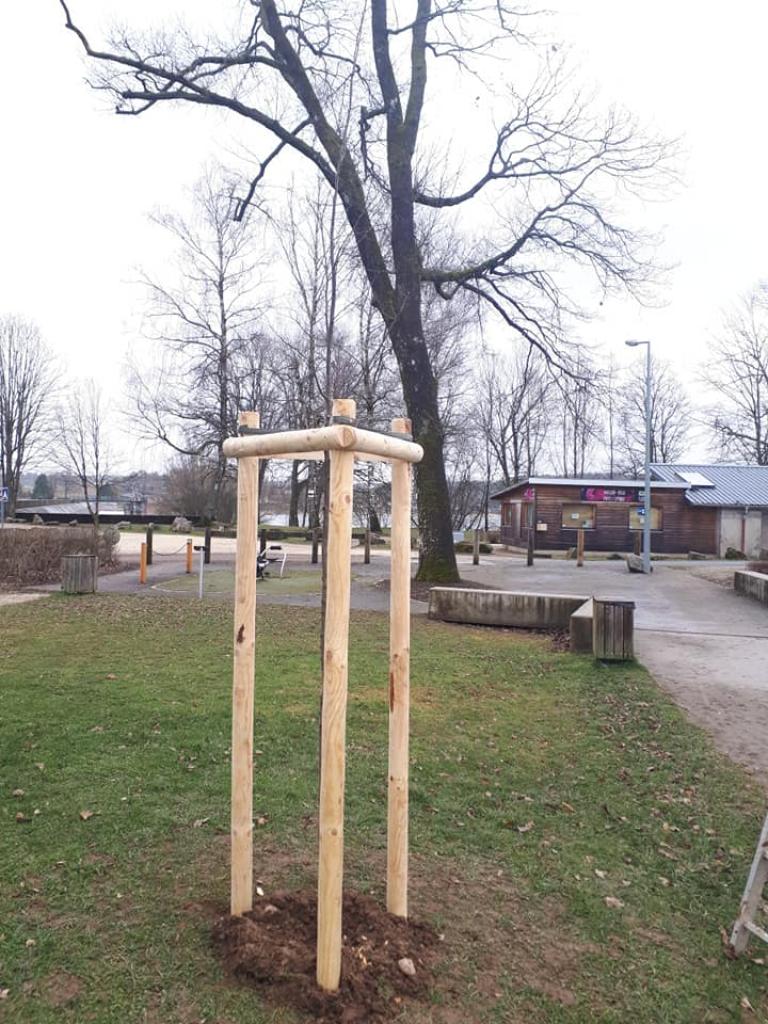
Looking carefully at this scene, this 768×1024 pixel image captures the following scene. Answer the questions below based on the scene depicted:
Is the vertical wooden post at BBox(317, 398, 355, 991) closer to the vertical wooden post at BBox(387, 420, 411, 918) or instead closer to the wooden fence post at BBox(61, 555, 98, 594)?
the vertical wooden post at BBox(387, 420, 411, 918)

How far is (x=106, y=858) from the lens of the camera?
3303mm

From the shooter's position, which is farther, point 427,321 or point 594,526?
point 594,526

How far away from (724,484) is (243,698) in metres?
37.4

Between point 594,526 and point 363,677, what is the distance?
2889cm

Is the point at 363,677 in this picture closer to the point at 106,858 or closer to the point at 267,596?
the point at 106,858

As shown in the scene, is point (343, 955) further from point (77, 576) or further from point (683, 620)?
point (77, 576)

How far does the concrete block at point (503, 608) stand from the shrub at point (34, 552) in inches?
350

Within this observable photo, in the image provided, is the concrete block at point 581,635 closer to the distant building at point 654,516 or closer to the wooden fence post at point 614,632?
the wooden fence post at point 614,632

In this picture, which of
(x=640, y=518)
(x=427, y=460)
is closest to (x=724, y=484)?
(x=640, y=518)

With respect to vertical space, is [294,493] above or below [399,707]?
above

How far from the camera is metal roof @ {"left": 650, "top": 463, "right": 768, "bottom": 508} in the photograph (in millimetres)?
33719

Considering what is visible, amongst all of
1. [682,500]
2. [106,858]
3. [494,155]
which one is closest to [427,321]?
[494,155]

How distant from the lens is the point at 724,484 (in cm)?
3591

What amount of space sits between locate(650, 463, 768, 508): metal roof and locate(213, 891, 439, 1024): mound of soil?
33729 millimetres
